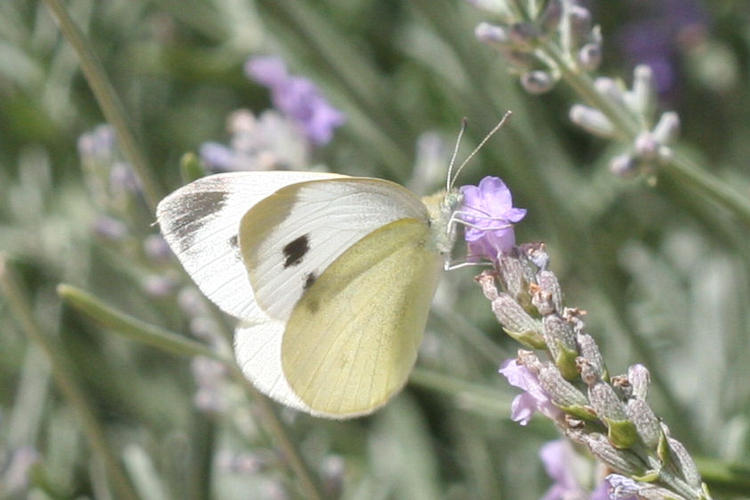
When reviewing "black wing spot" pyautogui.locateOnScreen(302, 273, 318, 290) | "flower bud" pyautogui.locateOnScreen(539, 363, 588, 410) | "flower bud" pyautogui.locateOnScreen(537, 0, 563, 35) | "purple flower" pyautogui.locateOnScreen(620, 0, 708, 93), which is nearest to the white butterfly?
"black wing spot" pyautogui.locateOnScreen(302, 273, 318, 290)

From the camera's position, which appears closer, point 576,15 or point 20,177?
point 576,15

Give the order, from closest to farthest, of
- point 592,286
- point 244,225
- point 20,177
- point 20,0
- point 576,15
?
point 244,225 → point 576,15 → point 592,286 → point 20,0 → point 20,177

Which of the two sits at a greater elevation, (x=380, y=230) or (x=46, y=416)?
(x=380, y=230)

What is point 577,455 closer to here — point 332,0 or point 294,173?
point 294,173

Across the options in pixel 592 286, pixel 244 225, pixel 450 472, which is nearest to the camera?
pixel 244 225

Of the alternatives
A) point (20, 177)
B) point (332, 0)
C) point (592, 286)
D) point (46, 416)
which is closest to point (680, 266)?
point (592, 286)

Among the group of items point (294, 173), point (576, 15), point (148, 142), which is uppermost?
point (576, 15)

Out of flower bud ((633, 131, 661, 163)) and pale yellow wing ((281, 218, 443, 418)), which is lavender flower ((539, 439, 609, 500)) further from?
flower bud ((633, 131, 661, 163))
